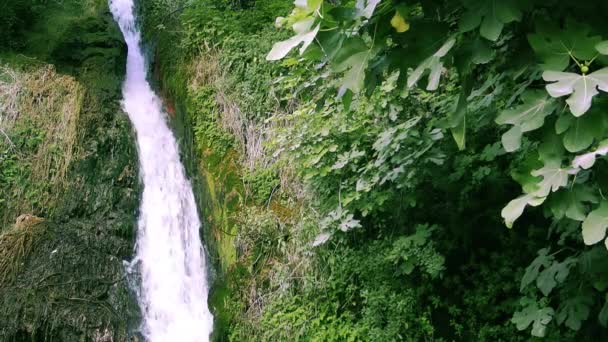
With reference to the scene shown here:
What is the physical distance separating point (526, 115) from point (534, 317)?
1.48 metres

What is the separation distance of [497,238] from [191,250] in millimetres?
3292

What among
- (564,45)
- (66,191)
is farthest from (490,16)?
(66,191)

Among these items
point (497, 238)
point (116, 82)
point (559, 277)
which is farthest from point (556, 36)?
point (116, 82)

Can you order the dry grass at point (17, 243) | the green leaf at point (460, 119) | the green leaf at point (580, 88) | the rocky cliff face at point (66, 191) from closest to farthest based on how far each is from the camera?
the green leaf at point (580, 88), the green leaf at point (460, 119), the rocky cliff face at point (66, 191), the dry grass at point (17, 243)

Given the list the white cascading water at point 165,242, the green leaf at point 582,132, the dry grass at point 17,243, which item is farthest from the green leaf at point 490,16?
the dry grass at point 17,243

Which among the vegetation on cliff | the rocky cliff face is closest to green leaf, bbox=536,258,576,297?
the vegetation on cliff

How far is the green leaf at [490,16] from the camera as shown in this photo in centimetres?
152

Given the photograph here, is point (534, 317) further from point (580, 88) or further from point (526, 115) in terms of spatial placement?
point (580, 88)

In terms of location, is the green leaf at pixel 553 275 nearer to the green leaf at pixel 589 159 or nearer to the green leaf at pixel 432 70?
the green leaf at pixel 589 159

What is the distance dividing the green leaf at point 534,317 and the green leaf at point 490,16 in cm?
160

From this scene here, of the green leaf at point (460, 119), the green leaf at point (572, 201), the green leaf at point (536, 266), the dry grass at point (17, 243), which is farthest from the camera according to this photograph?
the dry grass at point (17, 243)

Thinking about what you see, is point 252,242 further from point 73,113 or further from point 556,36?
point 556,36

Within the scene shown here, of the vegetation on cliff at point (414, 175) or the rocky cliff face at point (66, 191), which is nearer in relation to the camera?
the vegetation on cliff at point (414, 175)

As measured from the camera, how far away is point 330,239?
418 cm
